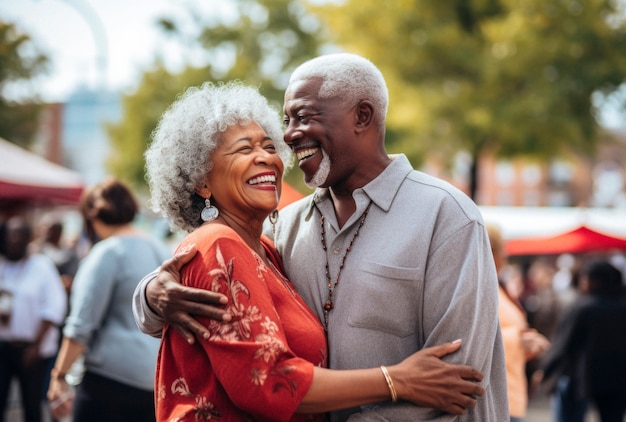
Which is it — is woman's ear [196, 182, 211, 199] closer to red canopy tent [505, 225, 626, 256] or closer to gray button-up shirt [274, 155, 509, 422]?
gray button-up shirt [274, 155, 509, 422]

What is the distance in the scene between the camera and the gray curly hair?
9.02ft

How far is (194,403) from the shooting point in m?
2.46

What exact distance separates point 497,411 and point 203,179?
125 cm

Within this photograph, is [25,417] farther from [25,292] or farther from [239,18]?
[239,18]

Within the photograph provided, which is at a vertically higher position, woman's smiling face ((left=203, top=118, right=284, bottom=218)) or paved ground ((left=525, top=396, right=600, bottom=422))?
woman's smiling face ((left=203, top=118, right=284, bottom=218))

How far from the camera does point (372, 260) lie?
2631mm

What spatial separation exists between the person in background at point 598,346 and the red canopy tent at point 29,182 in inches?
301

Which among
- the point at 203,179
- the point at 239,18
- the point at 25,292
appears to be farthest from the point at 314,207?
the point at 239,18

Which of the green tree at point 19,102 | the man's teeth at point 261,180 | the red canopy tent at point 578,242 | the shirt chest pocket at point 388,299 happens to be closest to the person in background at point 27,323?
the man's teeth at point 261,180

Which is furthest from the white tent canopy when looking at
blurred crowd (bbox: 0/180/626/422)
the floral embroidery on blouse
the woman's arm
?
the floral embroidery on blouse

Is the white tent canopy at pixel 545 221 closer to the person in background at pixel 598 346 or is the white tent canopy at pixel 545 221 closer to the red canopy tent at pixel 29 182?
the person in background at pixel 598 346

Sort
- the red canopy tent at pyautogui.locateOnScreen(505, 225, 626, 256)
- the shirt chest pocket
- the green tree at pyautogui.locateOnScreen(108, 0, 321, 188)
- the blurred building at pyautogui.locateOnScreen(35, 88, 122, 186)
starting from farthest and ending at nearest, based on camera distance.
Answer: the blurred building at pyautogui.locateOnScreen(35, 88, 122, 186), the green tree at pyautogui.locateOnScreen(108, 0, 321, 188), the red canopy tent at pyautogui.locateOnScreen(505, 225, 626, 256), the shirt chest pocket

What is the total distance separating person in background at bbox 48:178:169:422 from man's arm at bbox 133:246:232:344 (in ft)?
6.41

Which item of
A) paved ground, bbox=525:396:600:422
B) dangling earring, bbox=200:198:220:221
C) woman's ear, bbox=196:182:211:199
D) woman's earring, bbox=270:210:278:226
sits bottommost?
paved ground, bbox=525:396:600:422
